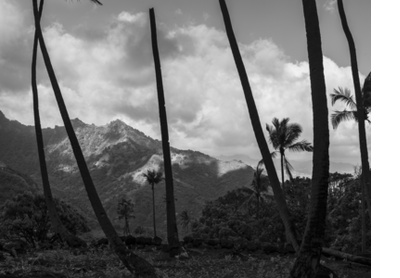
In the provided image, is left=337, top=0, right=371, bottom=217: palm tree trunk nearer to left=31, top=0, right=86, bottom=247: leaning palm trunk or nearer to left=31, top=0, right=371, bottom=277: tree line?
left=31, top=0, right=371, bottom=277: tree line

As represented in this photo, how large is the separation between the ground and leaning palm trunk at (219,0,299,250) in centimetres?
139

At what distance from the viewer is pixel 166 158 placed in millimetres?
15000

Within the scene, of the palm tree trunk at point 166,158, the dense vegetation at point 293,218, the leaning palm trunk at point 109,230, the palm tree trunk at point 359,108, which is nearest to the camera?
the leaning palm trunk at point 109,230

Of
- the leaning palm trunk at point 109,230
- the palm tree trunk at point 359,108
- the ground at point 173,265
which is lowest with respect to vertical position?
the ground at point 173,265

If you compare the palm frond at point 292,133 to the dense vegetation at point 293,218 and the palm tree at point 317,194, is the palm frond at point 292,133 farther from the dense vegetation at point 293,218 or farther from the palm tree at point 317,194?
the palm tree at point 317,194

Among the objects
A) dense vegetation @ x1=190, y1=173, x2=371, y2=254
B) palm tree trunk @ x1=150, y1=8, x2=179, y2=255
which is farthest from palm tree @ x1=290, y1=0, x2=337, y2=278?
dense vegetation @ x1=190, y1=173, x2=371, y2=254

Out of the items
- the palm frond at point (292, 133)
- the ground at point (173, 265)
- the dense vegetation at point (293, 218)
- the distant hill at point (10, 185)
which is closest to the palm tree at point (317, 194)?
the ground at point (173, 265)

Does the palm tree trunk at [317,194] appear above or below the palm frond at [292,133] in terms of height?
below

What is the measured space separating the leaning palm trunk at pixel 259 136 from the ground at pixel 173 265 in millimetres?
1385

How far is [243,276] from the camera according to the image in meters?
11.4

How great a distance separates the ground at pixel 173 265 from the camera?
11.5 meters
